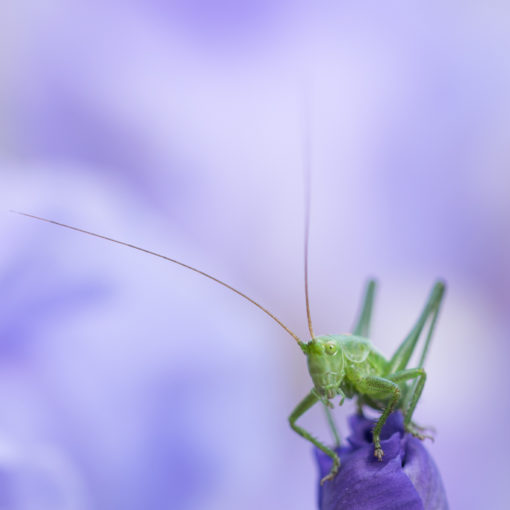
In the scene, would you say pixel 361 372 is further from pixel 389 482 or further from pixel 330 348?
pixel 389 482

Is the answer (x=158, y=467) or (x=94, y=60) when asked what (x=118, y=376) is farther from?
(x=94, y=60)

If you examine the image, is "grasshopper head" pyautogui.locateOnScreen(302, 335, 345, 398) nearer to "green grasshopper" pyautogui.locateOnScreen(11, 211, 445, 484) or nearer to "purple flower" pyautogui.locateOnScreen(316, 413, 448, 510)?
"green grasshopper" pyautogui.locateOnScreen(11, 211, 445, 484)

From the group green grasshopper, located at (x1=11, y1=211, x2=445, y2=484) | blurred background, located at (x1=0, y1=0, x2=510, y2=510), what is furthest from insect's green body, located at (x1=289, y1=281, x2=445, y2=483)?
blurred background, located at (x1=0, y1=0, x2=510, y2=510)

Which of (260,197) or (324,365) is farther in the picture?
(260,197)

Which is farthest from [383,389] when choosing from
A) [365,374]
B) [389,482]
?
[389,482]

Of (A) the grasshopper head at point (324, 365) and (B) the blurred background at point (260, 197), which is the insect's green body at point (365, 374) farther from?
(B) the blurred background at point (260, 197)

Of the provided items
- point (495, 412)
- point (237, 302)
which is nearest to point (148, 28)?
point (237, 302)

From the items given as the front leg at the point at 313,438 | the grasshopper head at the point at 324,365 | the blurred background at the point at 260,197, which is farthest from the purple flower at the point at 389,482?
the blurred background at the point at 260,197
